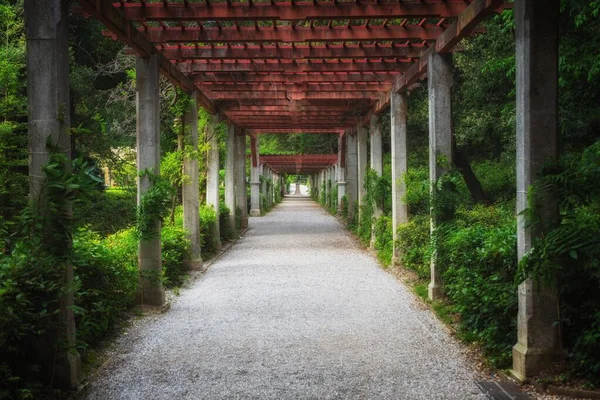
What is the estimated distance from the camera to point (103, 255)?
665cm

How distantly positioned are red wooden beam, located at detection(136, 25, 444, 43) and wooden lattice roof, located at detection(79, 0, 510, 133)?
0.01 meters

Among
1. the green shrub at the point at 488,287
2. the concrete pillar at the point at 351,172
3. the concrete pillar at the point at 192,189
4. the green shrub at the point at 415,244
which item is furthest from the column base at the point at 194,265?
the concrete pillar at the point at 351,172

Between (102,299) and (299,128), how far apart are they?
17.9 meters

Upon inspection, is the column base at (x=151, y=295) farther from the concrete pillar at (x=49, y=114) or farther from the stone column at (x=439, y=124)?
the stone column at (x=439, y=124)

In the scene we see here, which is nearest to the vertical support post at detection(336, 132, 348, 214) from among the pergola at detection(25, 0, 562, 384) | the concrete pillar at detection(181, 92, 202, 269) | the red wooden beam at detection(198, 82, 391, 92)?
the pergola at detection(25, 0, 562, 384)

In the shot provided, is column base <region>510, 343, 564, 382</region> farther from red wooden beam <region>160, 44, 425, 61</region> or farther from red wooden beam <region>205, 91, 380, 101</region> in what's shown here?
red wooden beam <region>205, 91, 380, 101</region>

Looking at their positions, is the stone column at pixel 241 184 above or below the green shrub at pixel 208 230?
above

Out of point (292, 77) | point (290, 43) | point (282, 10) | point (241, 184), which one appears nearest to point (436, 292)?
point (282, 10)

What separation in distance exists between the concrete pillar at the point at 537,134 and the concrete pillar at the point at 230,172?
15396 mm

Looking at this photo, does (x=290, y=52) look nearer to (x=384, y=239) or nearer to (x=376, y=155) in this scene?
(x=384, y=239)

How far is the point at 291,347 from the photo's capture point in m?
6.68

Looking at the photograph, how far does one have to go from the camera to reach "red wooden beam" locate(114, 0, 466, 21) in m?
7.98

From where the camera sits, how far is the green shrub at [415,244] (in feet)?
35.2

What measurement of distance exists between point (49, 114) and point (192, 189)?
7584 mm
